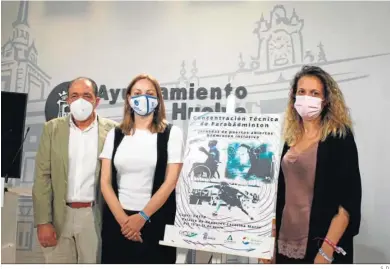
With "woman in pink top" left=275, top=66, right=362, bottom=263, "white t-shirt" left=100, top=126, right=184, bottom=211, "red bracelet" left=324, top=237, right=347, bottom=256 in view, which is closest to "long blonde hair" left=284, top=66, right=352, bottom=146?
"woman in pink top" left=275, top=66, right=362, bottom=263

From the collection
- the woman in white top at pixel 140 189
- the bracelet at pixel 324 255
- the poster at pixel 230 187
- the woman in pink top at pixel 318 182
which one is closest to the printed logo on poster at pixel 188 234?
the poster at pixel 230 187

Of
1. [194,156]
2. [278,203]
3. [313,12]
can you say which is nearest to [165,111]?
[194,156]

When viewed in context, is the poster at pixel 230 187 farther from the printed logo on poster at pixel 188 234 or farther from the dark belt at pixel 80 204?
the dark belt at pixel 80 204

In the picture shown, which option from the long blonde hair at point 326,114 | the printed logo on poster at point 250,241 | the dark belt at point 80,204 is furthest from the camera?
the dark belt at point 80,204

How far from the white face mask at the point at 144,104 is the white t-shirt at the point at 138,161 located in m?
0.13

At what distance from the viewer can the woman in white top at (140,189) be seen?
9.16ft

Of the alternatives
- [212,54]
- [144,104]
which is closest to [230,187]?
[144,104]

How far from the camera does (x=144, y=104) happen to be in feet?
9.50

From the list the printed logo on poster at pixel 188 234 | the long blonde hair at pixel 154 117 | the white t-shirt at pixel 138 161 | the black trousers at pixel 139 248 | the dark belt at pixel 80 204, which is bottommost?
the black trousers at pixel 139 248

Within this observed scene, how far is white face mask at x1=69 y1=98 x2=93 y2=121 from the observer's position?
2941mm

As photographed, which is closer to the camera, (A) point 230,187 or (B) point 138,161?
(A) point 230,187

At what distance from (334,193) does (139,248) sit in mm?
1289

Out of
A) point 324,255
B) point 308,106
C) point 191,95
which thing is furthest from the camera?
point 191,95

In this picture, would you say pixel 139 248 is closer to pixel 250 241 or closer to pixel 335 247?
pixel 250 241
